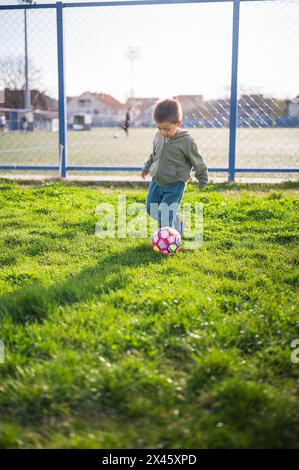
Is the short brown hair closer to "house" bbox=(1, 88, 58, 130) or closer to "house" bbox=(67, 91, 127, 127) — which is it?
"house" bbox=(1, 88, 58, 130)

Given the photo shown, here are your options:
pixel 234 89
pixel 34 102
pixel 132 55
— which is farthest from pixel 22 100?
pixel 234 89

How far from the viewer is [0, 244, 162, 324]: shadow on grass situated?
2.57 metres

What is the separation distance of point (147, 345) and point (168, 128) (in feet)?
7.42

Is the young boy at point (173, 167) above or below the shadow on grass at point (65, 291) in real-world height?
above

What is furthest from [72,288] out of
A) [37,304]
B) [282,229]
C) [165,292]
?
[282,229]

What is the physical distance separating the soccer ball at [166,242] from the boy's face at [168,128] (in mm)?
888

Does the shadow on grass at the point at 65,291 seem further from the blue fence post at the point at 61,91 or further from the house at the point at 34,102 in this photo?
the house at the point at 34,102

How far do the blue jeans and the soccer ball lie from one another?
360mm

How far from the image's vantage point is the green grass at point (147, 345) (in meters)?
1.73

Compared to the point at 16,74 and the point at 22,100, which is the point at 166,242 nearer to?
the point at 22,100

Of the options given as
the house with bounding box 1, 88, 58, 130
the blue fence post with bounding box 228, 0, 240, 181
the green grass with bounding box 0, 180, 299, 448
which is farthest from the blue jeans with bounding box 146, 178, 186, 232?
the house with bounding box 1, 88, 58, 130

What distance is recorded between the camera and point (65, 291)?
9.23 ft

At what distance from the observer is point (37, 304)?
2643 mm

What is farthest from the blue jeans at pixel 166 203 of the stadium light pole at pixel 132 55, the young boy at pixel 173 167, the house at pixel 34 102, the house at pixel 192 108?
the stadium light pole at pixel 132 55
